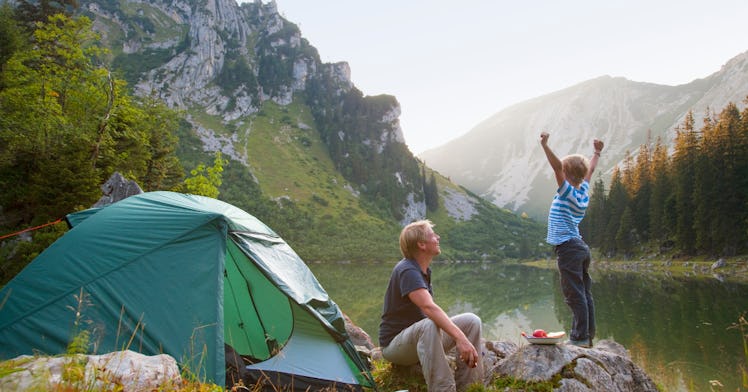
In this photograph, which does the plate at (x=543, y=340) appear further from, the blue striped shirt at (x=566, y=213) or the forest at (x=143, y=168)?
the forest at (x=143, y=168)

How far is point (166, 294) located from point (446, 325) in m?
3.45

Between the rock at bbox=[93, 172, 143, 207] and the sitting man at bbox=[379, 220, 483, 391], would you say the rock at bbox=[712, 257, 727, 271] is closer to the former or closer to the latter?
the sitting man at bbox=[379, 220, 483, 391]

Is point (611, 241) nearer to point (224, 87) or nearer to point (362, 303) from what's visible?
point (362, 303)

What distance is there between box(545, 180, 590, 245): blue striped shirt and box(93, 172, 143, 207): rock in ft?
36.9

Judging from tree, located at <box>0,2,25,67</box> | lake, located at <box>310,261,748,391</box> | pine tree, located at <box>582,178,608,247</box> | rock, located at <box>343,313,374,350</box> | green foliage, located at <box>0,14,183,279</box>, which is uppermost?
tree, located at <box>0,2,25,67</box>

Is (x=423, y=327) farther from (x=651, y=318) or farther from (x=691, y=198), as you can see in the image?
(x=691, y=198)

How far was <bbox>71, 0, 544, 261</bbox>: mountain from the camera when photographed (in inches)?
3162

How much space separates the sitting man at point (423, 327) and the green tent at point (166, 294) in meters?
1.30

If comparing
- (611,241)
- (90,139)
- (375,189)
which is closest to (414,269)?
(90,139)

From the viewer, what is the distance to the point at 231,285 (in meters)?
6.61

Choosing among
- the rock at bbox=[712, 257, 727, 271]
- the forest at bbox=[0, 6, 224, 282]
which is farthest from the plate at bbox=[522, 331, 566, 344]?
the rock at bbox=[712, 257, 727, 271]

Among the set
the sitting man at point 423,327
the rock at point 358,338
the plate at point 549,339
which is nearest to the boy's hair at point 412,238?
the sitting man at point 423,327

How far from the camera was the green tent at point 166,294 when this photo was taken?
4.99 m

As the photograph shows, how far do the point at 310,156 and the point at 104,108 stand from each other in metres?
86.6
